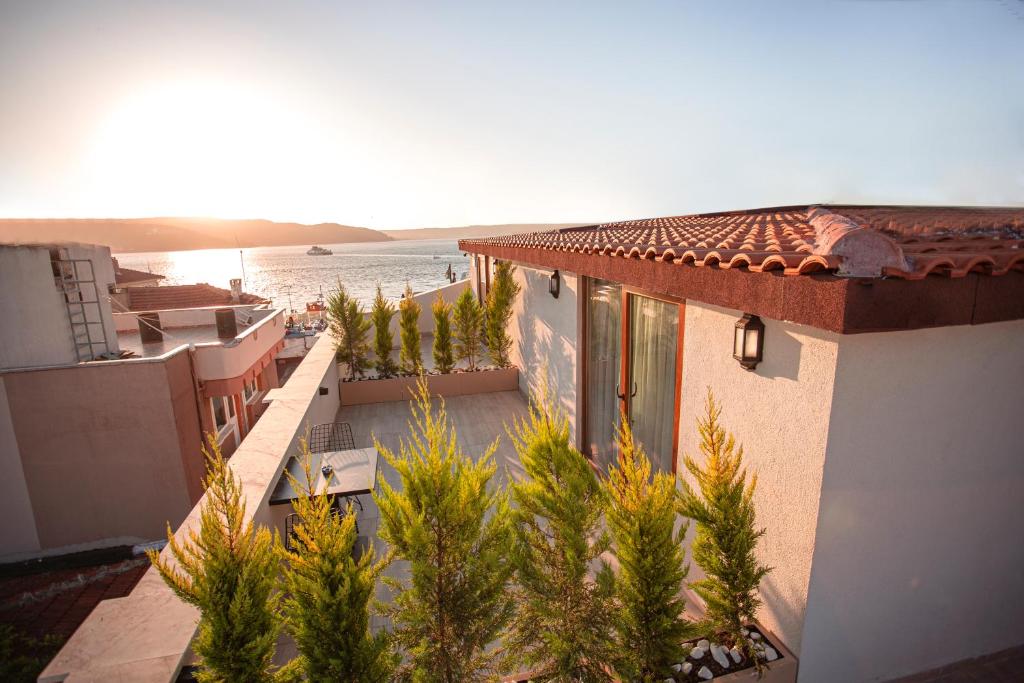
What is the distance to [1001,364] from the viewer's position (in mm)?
3156

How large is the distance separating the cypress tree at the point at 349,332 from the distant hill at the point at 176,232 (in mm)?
86624

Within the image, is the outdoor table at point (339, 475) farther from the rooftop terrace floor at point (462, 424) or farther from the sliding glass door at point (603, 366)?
the sliding glass door at point (603, 366)

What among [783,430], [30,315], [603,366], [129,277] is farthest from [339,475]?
[129,277]

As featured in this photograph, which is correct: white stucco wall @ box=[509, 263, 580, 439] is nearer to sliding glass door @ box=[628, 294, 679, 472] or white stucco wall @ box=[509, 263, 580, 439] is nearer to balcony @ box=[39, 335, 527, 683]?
balcony @ box=[39, 335, 527, 683]

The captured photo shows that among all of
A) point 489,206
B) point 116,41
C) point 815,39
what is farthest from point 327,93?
point 489,206

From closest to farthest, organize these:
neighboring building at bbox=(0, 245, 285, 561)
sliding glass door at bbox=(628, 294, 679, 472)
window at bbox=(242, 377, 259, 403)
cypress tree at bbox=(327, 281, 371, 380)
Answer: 1. sliding glass door at bbox=(628, 294, 679, 472)
2. neighboring building at bbox=(0, 245, 285, 561)
3. cypress tree at bbox=(327, 281, 371, 380)
4. window at bbox=(242, 377, 259, 403)

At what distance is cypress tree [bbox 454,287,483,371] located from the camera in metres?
12.0

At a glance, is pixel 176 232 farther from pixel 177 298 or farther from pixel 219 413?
pixel 219 413

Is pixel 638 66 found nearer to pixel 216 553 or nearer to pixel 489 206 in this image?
pixel 216 553

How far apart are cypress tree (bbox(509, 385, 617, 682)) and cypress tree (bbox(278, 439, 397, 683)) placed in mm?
963

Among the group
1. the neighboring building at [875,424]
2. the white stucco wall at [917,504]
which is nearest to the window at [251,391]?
the neighboring building at [875,424]

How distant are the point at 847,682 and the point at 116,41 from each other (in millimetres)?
18151

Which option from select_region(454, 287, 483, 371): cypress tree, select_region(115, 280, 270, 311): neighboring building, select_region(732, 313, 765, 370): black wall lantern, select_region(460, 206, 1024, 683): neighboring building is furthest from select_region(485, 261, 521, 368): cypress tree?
select_region(115, 280, 270, 311): neighboring building

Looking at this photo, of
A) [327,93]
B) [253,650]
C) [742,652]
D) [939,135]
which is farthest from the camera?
[327,93]
